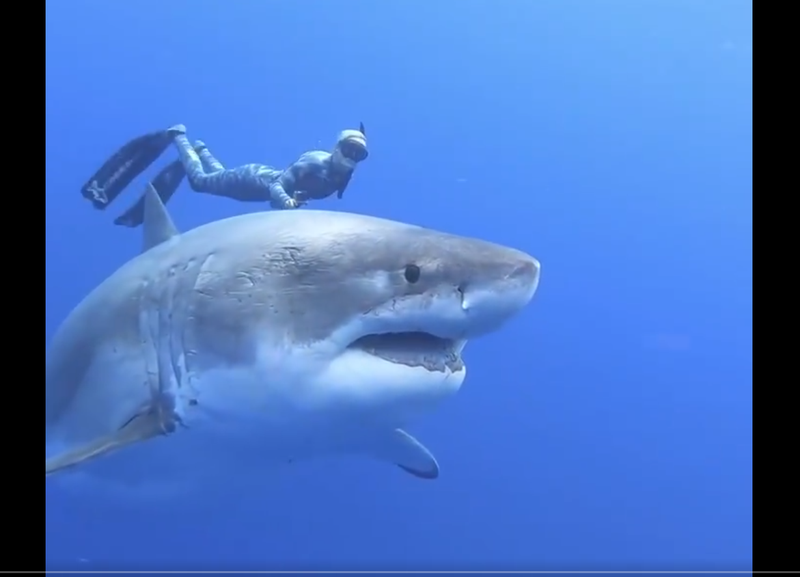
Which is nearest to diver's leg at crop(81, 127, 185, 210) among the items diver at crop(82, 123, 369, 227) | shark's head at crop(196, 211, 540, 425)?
diver at crop(82, 123, 369, 227)

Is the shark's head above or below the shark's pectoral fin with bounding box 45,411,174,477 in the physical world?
above

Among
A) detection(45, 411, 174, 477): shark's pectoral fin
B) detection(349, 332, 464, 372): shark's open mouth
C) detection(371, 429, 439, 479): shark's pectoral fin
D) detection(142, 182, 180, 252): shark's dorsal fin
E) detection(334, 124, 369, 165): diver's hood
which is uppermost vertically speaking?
detection(334, 124, 369, 165): diver's hood

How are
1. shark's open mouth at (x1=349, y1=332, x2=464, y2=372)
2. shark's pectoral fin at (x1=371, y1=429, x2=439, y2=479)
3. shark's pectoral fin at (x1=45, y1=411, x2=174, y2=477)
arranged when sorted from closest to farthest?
shark's open mouth at (x1=349, y1=332, x2=464, y2=372), shark's pectoral fin at (x1=45, y1=411, x2=174, y2=477), shark's pectoral fin at (x1=371, y1=429, x2=439, y2=479)

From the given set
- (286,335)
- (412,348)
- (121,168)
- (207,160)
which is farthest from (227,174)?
(412,348)

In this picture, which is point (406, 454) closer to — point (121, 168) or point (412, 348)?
point (412, 348)

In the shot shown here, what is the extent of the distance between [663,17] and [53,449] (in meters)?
48.0

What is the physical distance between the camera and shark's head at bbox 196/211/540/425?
2787mm

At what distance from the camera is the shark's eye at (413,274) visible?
9.31 feet

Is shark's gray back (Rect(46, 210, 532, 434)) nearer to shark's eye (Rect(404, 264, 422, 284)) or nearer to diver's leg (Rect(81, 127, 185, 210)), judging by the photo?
shark's eye (Rect(404, 264, 422, 284))

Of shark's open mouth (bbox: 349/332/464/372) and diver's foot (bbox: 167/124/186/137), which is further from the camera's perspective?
diver's foot (bbox: 167/124/186/137)

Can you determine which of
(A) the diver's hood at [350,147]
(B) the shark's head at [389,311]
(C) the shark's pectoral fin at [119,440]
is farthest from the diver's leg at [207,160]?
(B) the shark's head at [389,311]

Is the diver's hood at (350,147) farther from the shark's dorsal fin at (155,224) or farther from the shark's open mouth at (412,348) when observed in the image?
the shark's open mouth at (412,348)

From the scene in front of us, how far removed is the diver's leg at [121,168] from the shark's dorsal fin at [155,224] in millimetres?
5049
